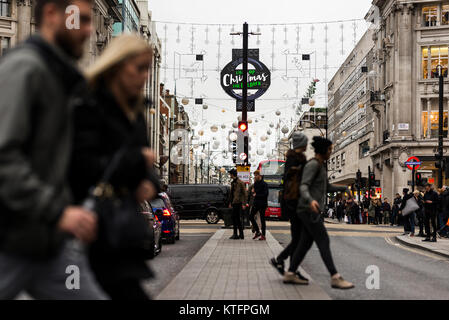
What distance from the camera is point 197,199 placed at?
123 feet

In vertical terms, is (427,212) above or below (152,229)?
above

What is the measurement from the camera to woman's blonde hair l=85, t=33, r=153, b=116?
2924mm

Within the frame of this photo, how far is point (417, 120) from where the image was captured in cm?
5275

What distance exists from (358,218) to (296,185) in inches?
1496

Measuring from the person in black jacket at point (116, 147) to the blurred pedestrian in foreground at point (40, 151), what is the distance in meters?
0.08

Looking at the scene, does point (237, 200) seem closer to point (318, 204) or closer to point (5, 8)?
A: point (318, 204)

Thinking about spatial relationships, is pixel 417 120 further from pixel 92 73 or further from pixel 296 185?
pixel 92 73

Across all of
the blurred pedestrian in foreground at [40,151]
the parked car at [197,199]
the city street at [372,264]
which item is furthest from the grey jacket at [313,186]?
the parked car at [197,199]

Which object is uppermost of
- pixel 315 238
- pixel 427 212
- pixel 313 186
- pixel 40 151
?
pixel 40 151

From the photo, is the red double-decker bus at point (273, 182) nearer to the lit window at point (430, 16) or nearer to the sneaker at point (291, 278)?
the lit window at point (430, 16)

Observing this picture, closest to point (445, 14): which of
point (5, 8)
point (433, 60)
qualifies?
point (433, 60)

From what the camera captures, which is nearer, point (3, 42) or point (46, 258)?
point (46, 258)

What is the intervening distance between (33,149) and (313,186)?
19.4 ft
